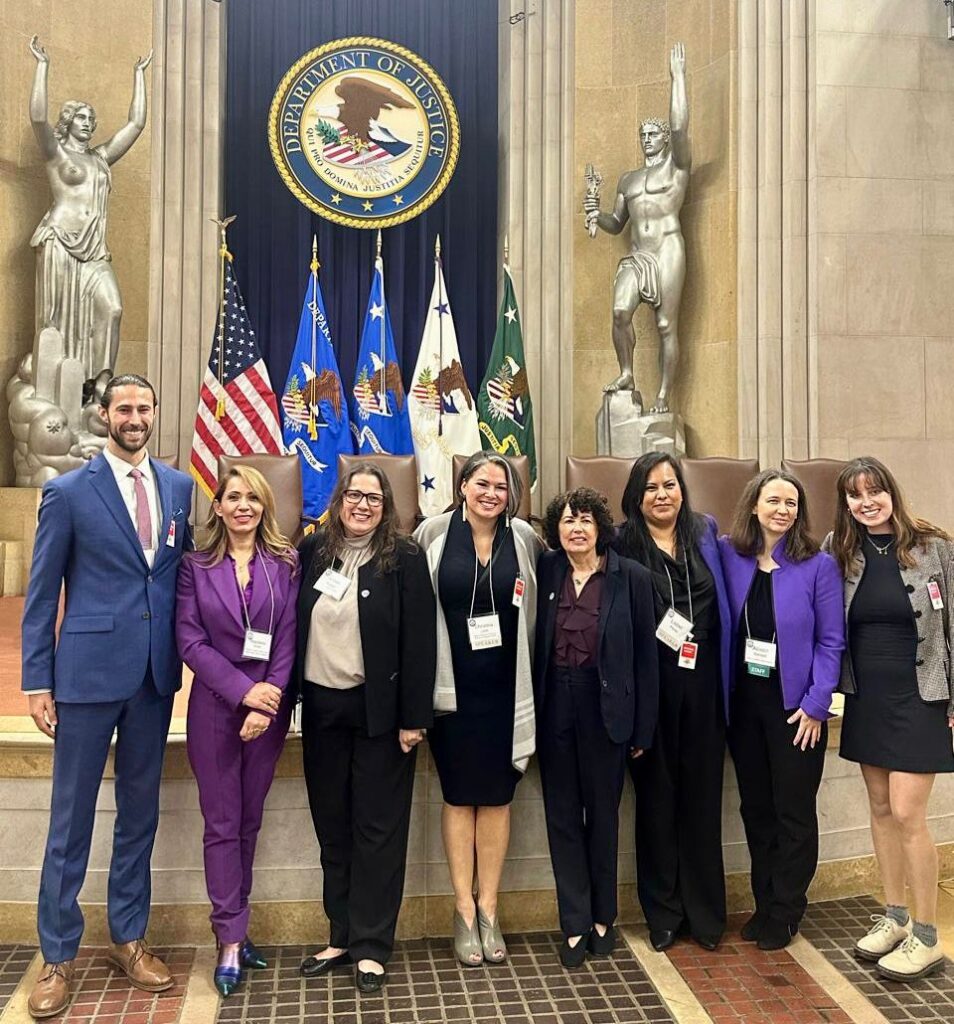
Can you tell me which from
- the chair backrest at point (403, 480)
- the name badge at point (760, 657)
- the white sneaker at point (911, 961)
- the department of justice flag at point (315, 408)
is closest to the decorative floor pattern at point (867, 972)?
the white sneaker at point (911, 961)

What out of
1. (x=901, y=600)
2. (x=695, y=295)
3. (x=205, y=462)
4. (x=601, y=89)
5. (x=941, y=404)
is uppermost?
(x=601, y=89)

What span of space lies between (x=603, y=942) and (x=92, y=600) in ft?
5.72

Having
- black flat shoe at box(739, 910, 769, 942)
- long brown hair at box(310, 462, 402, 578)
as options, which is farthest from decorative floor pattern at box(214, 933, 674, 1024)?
long brown hair at box(310, 462, 402, 578)

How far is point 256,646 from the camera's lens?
2.71m

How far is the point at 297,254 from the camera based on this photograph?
850 centimetres

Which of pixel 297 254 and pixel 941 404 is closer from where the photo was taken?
pixel 941 404

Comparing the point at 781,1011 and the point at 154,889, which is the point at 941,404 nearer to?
the point at 781,1011

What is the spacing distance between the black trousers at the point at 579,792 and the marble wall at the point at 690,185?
16.1 ft

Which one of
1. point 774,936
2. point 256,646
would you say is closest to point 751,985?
point 774,936

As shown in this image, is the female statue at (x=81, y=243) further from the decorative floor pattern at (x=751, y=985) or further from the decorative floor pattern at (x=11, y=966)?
the decorative floor pattern at (x=751, y=985)

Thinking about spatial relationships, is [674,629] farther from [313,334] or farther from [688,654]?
[313,334]

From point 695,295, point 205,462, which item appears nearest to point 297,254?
point 205,462

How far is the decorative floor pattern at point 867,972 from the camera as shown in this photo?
2.69 m

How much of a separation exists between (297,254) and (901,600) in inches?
263
